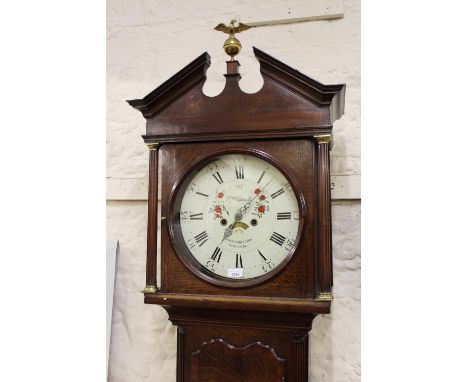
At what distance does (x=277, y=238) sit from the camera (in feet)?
4.36

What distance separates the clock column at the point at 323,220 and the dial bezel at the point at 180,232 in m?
0.05

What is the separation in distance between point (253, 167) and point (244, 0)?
0.75m

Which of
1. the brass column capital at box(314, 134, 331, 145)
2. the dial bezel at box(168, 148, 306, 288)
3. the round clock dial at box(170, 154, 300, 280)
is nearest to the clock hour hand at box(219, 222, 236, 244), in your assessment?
the round clock dial at box(170, 154, 300, 280)

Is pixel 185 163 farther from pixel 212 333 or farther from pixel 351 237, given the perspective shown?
pixel 351 237

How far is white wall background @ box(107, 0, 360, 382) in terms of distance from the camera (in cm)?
159

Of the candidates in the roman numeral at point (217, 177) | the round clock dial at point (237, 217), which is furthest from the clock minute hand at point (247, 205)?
the roman numeral at point (217, 177)

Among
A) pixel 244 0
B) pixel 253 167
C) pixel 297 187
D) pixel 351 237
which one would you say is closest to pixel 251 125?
pixel 253 167

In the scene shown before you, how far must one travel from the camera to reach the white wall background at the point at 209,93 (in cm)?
159

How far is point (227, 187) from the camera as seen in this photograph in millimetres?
1382

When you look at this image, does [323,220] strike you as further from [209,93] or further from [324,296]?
[209,93]

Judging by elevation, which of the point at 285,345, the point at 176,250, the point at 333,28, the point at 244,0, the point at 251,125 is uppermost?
the point at 244,0

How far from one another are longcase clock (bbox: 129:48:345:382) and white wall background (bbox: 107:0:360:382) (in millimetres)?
278

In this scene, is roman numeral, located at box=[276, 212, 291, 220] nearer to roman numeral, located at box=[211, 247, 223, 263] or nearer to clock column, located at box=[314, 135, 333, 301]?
clock column, located at box=[314, 135, 333, 301]

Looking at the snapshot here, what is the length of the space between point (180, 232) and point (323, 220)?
43 centimetres
